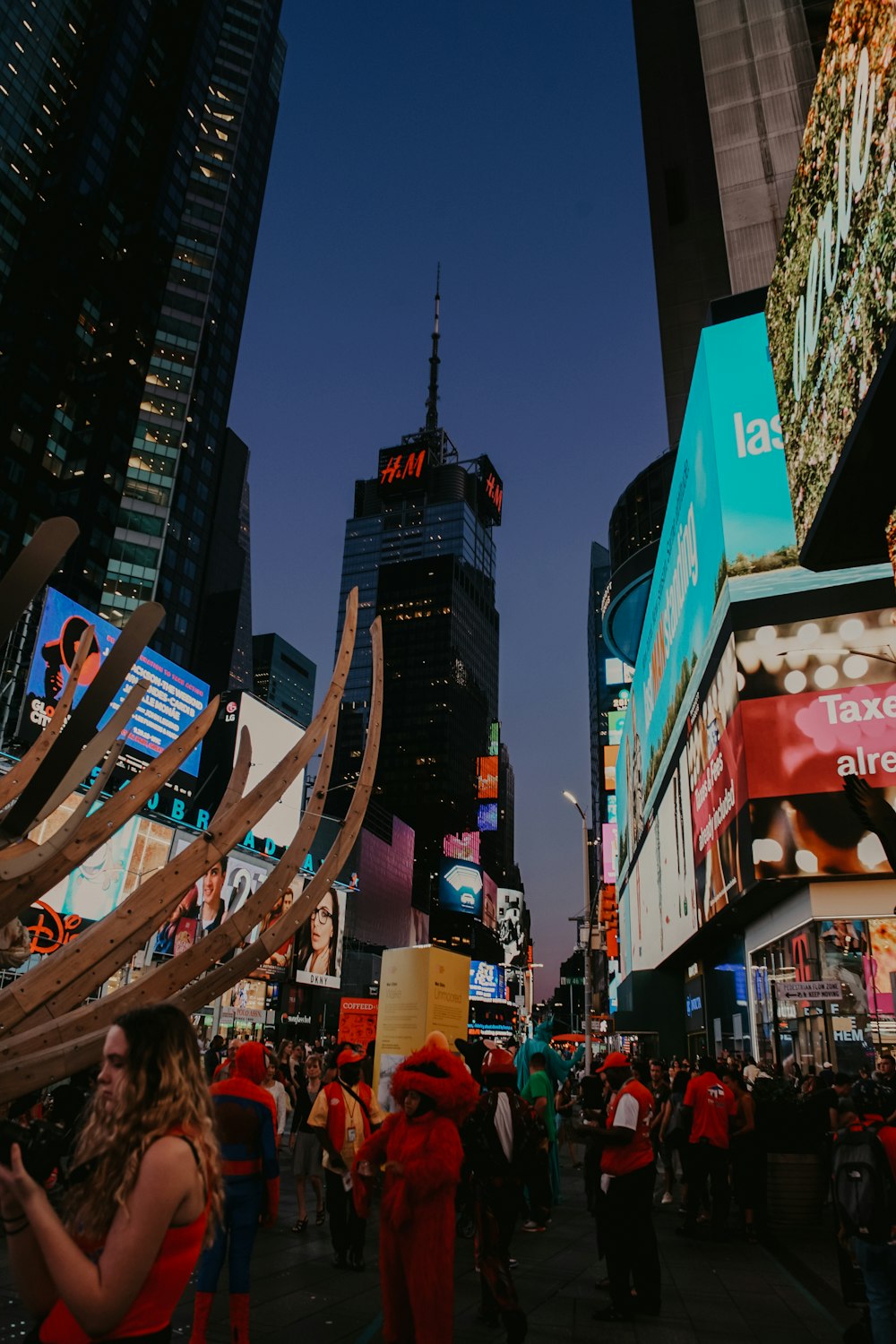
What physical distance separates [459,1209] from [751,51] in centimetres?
3342

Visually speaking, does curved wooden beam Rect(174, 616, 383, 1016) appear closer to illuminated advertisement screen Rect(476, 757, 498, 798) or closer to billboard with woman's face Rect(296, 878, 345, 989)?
billboard with woman's face Rect(296, 878, 345, 989)

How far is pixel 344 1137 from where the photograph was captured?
8305 mm

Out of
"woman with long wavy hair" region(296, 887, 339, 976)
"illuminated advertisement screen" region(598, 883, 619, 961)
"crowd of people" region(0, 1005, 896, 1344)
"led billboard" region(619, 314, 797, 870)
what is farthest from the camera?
"illuminated advertisement screen" region(598, 883, 619, 961)

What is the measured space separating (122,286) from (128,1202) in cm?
9007

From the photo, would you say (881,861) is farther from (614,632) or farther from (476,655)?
(476,655)

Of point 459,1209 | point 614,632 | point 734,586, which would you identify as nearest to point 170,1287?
point 459,1209

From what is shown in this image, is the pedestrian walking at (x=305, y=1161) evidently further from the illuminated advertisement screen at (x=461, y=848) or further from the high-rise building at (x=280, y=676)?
the high-rise building at (x=280, y=676)

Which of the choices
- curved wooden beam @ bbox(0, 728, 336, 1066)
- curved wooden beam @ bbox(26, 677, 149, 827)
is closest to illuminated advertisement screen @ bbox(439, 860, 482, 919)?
curved wooden beam @ bbox(26, 677, 149, 827)

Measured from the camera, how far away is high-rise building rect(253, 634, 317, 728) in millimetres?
186625

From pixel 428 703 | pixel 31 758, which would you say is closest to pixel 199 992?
pixel 31 758

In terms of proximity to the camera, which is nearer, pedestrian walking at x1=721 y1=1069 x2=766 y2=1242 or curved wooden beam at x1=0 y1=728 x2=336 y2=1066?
curved wooden beam at x1=0 y1=728 x2=336 y2=1066

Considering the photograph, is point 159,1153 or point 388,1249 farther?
point 388,1249

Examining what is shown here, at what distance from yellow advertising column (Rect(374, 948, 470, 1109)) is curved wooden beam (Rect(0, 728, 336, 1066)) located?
9.58m

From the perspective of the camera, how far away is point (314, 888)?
4.11m
